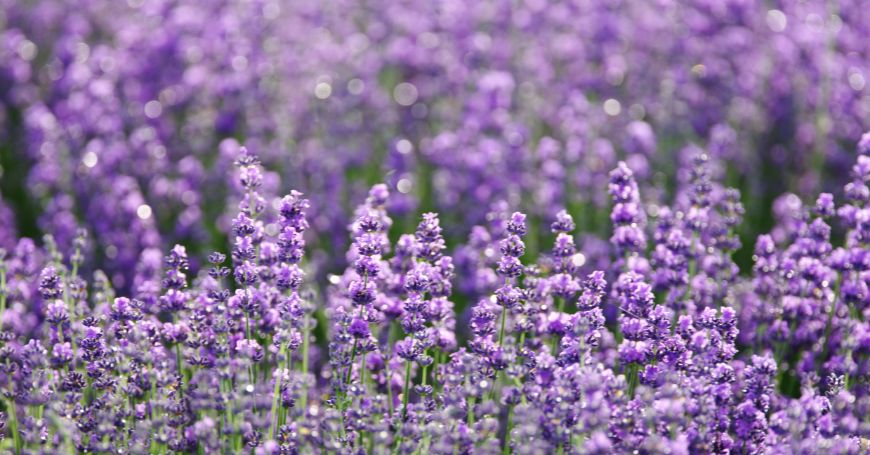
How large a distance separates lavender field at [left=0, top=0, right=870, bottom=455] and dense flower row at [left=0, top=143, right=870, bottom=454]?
1 centimetres

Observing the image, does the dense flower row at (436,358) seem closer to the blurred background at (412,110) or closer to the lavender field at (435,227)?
the lavender field at (435,227)

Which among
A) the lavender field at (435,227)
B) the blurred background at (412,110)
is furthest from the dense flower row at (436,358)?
the blurred background at (412,110)

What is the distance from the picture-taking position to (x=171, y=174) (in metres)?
6.05

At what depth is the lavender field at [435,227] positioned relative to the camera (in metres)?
3.03

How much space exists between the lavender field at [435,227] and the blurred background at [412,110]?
0.08ft

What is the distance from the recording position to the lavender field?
9.94 ft

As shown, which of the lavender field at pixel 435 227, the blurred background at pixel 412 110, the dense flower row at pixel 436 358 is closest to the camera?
the dense flower row at pixel 436 358

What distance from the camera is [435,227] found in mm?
3238

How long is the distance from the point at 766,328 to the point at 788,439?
0.96 metres

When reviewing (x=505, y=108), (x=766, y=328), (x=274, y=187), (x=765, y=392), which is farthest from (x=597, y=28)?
(x=765, y=392)

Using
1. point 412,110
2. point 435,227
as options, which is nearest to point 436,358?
point 435,227

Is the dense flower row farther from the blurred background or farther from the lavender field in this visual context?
the blurred background

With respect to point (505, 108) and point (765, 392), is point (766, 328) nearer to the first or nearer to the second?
point (765, 392)

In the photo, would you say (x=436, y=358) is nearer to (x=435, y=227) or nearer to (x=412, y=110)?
(x=435, y=227)
